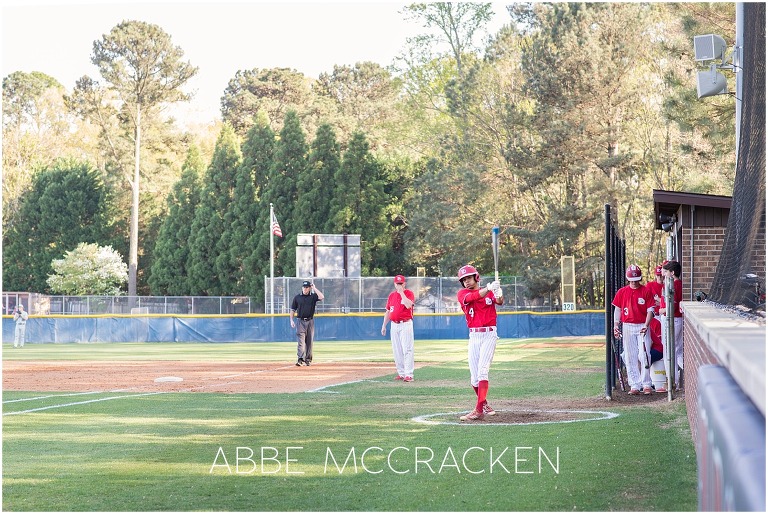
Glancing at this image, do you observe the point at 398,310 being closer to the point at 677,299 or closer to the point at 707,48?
the point at 677,299

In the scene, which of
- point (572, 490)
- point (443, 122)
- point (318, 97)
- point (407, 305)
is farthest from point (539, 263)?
point (572, 490)

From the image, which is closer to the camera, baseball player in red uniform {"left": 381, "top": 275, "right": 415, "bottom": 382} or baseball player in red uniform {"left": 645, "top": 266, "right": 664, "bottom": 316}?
A: baseball player in red uniform {"left": 645, "top": 266, "right": 664, "bottom": 316}

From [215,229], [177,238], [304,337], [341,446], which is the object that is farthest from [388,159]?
[341,446]

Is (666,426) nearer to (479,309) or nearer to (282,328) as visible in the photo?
(479,309)

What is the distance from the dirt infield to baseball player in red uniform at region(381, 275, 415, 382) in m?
1.15

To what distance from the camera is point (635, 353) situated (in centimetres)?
1549

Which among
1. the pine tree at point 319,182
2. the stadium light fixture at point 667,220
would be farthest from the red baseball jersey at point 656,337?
the pine tree at point 319,182

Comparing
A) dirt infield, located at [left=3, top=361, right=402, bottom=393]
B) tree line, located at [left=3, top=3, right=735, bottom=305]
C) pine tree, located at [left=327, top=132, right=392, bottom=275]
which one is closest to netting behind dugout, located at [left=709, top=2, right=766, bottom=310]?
dirt infield, located at [left=3, top=361, right=402, bottom=393]

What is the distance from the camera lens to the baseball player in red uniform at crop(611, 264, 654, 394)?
50.2 ft

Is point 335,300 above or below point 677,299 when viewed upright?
above

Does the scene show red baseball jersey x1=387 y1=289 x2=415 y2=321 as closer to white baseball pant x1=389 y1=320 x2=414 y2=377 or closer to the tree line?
white baseball pant x1=389 y1=320 x2=414 y2=377

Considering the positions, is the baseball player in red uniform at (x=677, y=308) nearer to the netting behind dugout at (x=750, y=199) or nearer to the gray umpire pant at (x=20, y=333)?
the netting behind dugout at (x=750, y=199)

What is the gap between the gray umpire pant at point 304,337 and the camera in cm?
2417

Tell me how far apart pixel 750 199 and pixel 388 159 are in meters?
56.6
